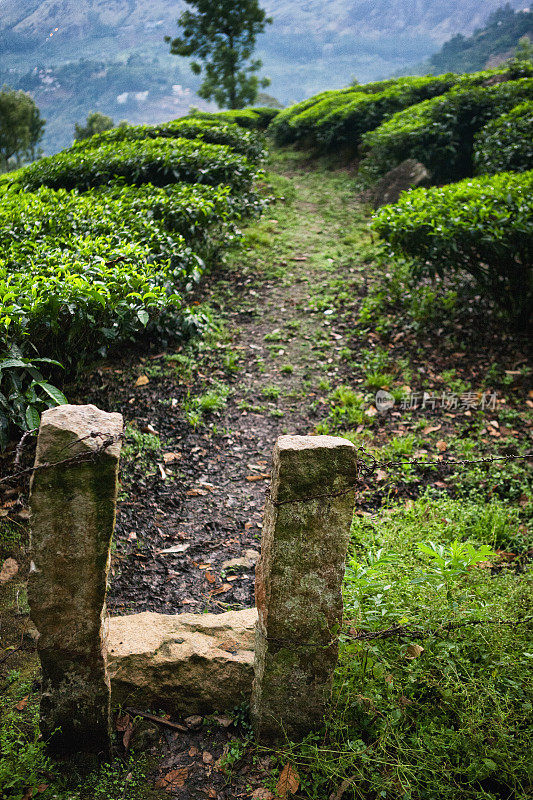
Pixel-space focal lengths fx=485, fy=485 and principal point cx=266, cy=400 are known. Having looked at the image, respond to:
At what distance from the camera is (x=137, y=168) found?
22.8 feet

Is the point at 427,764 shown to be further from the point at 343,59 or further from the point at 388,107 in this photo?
the point at 343,59

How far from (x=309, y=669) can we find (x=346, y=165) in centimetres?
1240

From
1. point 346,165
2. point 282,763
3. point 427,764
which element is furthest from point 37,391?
point 346,165

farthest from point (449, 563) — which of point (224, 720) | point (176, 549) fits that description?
point (176, 549)

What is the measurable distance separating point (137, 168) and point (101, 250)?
11.6 feet

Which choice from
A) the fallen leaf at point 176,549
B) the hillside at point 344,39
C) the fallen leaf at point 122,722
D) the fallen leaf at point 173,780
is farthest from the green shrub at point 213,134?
the hillside at point 344,39

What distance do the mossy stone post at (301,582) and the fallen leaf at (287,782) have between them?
12 cm

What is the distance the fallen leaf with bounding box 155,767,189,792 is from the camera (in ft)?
5.72

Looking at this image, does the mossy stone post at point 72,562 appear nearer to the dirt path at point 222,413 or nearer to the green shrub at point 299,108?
the dirt path at point 222,413

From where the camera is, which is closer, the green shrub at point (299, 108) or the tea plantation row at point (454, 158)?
the tea plantation row at point (454, 158)

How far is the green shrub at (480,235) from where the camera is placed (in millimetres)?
4531

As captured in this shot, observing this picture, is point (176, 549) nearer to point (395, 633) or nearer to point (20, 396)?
point (20, 396)

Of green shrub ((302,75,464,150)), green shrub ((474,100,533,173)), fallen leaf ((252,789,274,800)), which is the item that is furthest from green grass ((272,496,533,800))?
green shrub ((302,75,464,150))

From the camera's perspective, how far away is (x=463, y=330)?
16.9 feet
